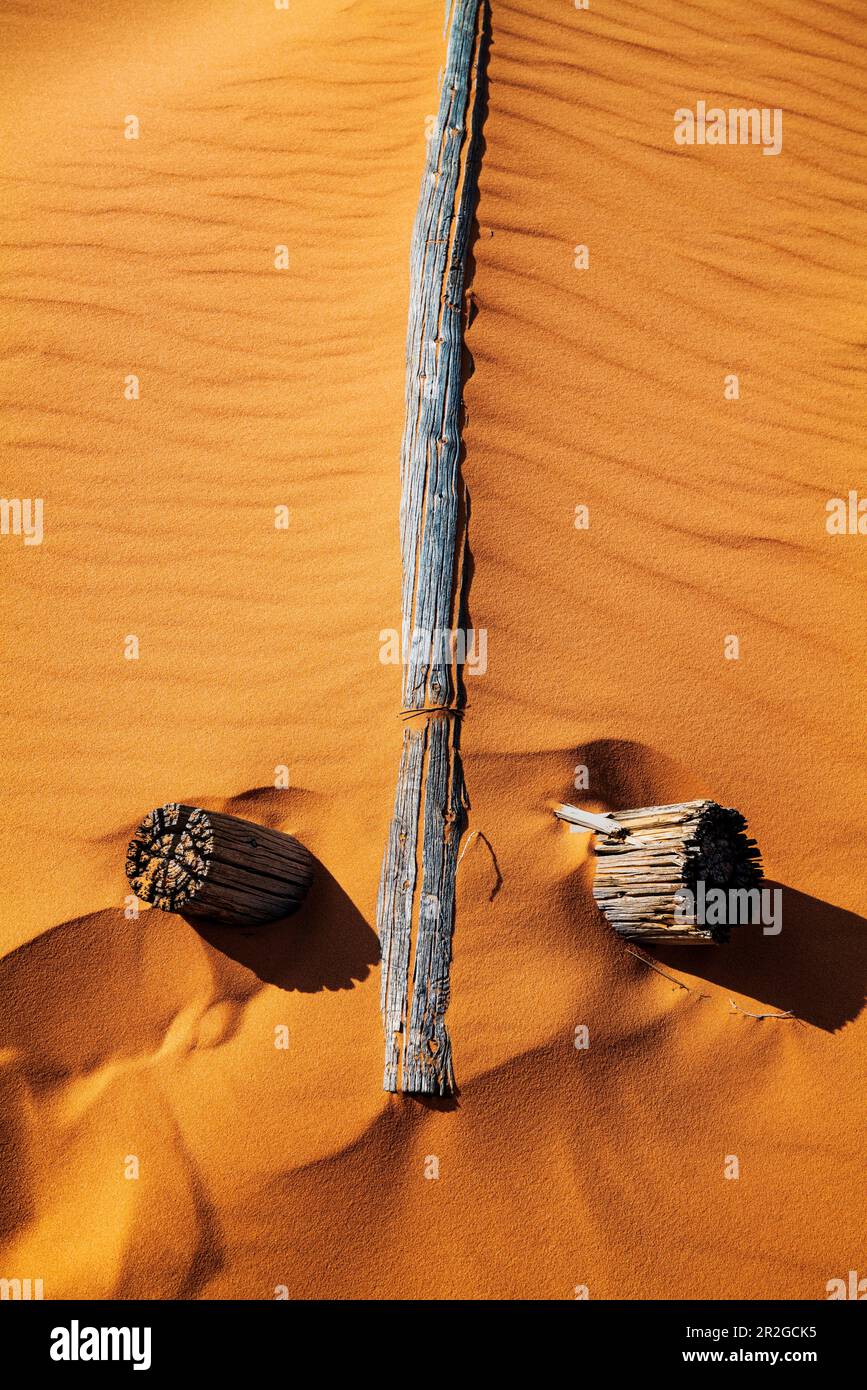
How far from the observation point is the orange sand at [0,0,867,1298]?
299cm

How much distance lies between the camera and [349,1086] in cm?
308

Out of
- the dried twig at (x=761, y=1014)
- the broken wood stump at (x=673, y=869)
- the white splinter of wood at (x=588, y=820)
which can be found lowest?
the dried twig at (x=761, y=1014)

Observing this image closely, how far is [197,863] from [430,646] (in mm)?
1116

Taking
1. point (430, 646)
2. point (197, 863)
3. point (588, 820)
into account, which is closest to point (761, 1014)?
point (588, 820)

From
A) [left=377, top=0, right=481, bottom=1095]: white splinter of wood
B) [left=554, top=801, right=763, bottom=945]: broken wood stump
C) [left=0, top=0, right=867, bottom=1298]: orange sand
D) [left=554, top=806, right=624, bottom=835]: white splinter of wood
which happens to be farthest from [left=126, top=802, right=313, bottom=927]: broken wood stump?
[left=554, top=801, right=763, bottom=945]: broken wood stump

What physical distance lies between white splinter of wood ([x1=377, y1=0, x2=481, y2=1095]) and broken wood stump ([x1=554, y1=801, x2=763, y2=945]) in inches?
20.2

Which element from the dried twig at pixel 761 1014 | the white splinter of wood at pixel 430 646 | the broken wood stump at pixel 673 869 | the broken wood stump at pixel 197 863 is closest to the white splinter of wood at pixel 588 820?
the broken wood stump at pixel 673 869

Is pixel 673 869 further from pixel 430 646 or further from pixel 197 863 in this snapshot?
pixel 197 863

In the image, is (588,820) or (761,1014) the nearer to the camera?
(761,1014)

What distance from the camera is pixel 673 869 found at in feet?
9.74

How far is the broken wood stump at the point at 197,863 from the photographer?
305cm

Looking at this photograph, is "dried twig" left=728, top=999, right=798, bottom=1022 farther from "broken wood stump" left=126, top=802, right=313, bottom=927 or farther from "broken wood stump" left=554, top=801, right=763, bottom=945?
"broken wood stump" left=126, top=802, right=313, bottom=927

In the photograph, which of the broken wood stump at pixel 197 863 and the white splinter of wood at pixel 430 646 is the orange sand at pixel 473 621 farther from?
the broken wood stump at pixel 197 863

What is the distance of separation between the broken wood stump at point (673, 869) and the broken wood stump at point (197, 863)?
1.10 metres
